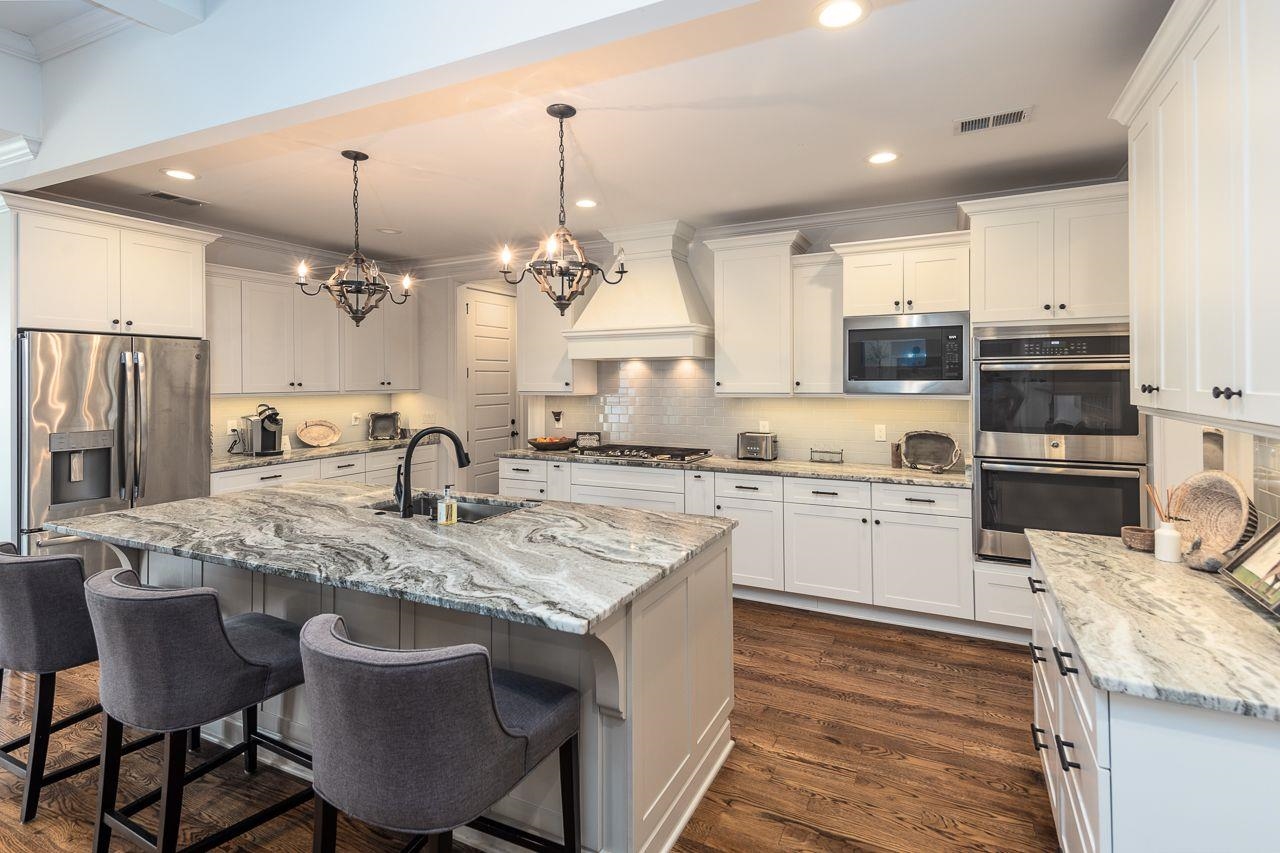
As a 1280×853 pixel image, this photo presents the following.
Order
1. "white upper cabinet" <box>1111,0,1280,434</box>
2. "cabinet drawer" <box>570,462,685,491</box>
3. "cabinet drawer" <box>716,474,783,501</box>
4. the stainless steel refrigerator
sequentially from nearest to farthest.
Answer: "white upper cabinet" <box>1111,0,1280,434</box> < the stainless steel refrigerator < "cabinet drawer" <box>716,474,783,501</box> < "cabinet drawer" <box>570,462,685,491</box>

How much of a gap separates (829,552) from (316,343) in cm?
439

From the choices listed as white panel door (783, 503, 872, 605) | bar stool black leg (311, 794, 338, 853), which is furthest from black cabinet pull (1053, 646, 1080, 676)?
white panel door (783, 503, 872, 605)

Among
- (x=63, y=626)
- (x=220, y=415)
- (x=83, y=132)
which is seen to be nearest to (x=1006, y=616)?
(x=63, y=626)

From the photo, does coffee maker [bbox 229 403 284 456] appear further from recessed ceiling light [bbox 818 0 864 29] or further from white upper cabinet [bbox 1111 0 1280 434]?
white upper cabinet [bbox 1111 0 1280 434]

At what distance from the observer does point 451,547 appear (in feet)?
7.06

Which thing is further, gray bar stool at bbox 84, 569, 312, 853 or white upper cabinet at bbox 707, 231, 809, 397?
white upper cabinet at bbox 707, 231, 809, 397

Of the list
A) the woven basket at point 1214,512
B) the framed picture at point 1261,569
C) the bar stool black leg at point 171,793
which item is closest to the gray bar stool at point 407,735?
the bar stool black leg at point 171,793

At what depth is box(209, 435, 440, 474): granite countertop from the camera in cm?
457

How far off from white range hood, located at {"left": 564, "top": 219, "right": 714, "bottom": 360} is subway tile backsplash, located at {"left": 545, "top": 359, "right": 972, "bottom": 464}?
45 centimetres

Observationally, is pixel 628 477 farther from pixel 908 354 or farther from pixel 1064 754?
pixel 1064 754

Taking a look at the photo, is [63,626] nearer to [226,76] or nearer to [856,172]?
[226,76]

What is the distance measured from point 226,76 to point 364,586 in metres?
1.93

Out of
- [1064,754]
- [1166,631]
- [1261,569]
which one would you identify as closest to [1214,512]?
[1261,569]

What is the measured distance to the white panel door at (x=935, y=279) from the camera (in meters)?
3.92
